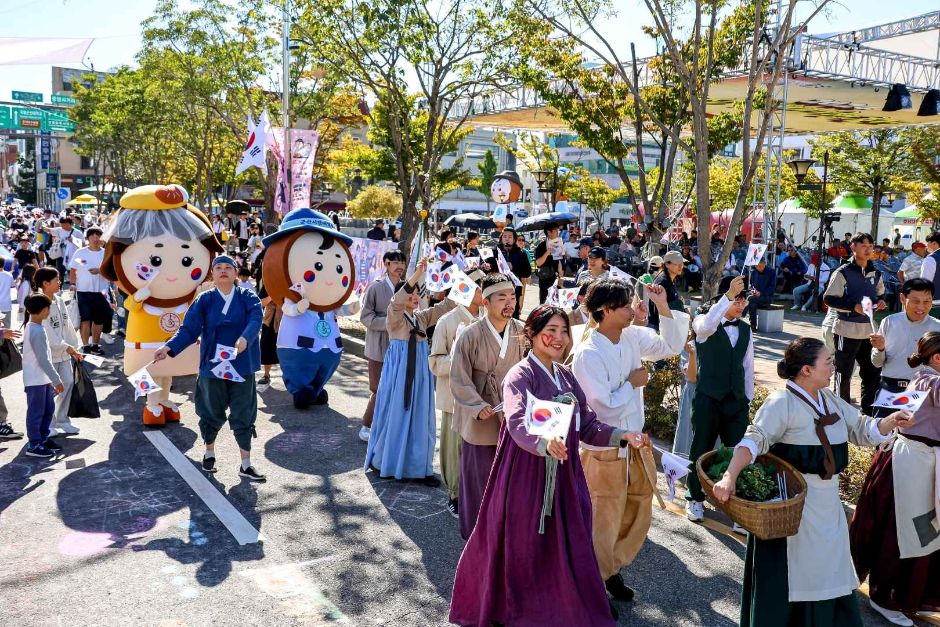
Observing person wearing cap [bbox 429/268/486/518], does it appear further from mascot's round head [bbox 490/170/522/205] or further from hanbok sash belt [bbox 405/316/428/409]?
mascot's round head [bbox 490/170/522/205]

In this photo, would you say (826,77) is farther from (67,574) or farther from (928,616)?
(67,574)

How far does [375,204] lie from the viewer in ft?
135

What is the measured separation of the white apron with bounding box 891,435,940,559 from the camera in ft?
15.0

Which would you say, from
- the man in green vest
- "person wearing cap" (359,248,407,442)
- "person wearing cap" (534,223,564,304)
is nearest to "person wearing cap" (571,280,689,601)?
the man in green vest

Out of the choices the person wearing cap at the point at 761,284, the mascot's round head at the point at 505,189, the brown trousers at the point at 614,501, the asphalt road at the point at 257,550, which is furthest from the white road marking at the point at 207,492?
the mascot's round head at the point at 505,189

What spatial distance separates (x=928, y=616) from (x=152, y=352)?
23.4ft

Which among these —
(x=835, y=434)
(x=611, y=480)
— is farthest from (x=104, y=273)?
(x=835, y=434)

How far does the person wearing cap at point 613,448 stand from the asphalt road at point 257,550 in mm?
334

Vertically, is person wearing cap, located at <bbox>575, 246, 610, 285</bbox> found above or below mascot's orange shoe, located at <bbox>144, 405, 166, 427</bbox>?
above

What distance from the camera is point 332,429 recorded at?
27.1 feet

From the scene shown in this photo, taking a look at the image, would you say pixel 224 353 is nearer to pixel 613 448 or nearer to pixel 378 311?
pixel 378 311

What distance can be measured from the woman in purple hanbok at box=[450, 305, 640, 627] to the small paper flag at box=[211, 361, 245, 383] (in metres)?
3.12

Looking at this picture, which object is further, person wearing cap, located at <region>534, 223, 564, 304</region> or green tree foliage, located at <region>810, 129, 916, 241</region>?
green tree foliage, located at <region>810, 129, 916, 241</region>

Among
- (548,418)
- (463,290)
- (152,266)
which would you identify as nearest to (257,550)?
(463,290)
